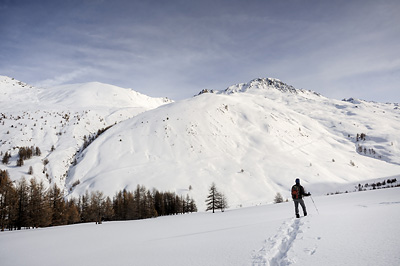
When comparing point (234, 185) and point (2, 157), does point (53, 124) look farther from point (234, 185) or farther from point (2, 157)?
point (234, 185)

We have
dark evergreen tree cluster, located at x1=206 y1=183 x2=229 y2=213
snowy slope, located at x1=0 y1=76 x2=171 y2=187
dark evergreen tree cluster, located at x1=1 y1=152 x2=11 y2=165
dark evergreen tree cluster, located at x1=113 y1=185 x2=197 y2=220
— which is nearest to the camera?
dark evergreen tree cluster, located at x1=206 y1=183 x2=229 y2=213

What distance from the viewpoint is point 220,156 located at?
4715 inches

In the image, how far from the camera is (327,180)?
106688mm

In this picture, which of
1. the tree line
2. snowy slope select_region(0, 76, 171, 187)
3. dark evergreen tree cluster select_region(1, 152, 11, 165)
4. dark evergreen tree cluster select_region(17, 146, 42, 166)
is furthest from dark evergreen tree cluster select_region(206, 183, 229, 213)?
dark evergreen tree cluster select_region(1, 152, 11, 165)

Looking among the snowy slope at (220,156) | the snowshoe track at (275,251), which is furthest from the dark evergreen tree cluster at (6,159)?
the snowshoe track at (275,251)

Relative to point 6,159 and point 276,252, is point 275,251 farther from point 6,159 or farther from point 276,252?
point 6,159

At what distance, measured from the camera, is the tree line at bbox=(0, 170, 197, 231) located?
43500mm

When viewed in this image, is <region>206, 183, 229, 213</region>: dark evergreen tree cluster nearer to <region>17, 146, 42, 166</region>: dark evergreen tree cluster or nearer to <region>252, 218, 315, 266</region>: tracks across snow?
<region>252, 218, 315, 266</region>: tracks across snow

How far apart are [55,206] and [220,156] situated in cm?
7918

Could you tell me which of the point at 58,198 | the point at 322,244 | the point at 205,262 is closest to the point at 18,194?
the point at 58,198

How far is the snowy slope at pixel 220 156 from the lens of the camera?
98.5m

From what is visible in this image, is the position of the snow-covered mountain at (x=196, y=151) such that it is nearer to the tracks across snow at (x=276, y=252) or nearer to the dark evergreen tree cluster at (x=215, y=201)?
the dark evergreen tree cluster at (x=215, y=201)

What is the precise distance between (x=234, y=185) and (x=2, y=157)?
123 meters

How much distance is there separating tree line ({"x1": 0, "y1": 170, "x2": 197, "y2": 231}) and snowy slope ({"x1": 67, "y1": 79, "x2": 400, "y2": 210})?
11.8 meters
